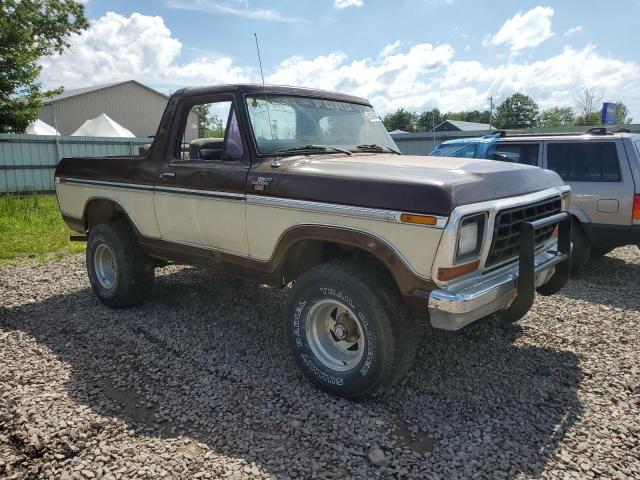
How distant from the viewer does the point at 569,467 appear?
8.85 ft

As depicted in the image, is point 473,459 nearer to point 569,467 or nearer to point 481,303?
point 569,467

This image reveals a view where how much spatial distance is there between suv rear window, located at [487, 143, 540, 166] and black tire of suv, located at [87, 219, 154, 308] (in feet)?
15.9

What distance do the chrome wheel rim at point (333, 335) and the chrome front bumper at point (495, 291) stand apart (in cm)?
67

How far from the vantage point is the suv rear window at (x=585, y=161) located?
6.09m

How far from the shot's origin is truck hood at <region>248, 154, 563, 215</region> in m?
2.83

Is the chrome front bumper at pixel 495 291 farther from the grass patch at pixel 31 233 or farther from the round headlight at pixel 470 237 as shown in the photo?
the grass patch at pixel 31 233

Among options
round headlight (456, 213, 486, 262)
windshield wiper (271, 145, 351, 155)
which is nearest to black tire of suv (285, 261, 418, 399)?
round headlight (456, 213, 486, 262)

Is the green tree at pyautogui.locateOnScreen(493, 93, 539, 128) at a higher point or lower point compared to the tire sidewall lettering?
A: higher

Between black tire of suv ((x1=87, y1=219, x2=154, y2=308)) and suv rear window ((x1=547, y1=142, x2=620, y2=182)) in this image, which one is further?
suv rear window ((x1=547, y1=142, x2=620, y2=182))

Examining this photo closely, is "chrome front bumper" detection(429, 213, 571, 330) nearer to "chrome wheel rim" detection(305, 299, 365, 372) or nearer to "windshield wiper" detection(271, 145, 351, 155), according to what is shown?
"chrome wheel rim" detection(305, 299, 365, 372)

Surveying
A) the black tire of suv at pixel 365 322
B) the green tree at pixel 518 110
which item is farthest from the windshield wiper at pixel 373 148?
the green tree at pixel 518 110

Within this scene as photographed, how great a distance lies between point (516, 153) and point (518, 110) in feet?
220

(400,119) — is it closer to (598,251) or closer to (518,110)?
(518,110)

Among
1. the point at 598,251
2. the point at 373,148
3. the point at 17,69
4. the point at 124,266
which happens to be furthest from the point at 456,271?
the point at 17,69
